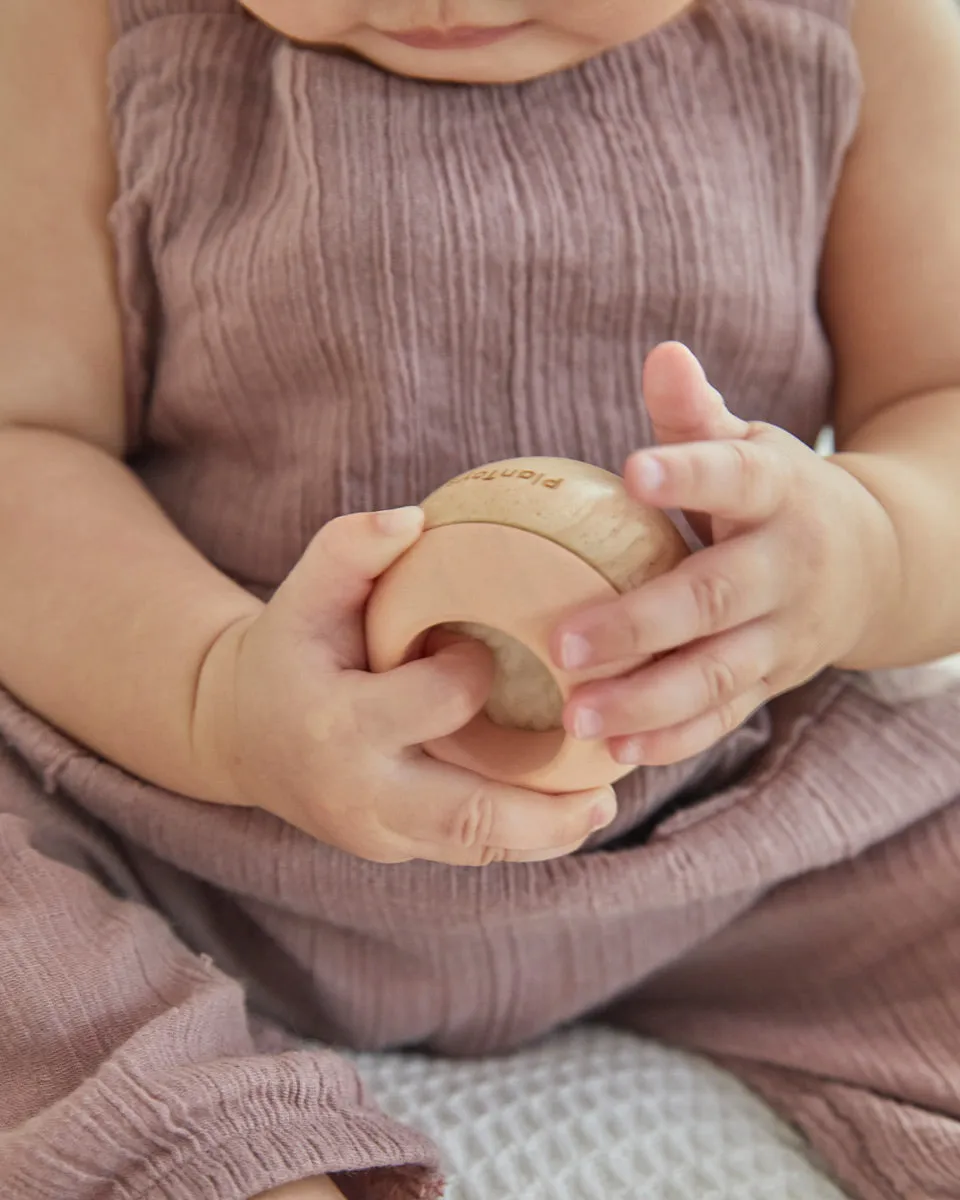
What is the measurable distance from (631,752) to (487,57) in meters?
0.30

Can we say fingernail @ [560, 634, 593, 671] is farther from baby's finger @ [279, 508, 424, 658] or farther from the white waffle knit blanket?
the white waffle knit blanket

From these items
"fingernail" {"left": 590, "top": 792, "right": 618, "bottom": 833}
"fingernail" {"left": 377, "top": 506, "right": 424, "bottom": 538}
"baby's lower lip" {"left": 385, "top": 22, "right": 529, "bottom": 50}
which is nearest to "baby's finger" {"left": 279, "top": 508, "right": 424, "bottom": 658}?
"fingernail" {"left": 377, "top": 506, "right": 424, "bottom": 538}

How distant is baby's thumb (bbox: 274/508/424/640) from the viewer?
1.15 ft

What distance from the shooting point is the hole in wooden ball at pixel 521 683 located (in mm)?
374

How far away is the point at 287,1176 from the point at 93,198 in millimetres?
456

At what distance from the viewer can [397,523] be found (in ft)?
1.14

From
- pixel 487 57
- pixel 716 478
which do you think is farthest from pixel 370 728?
pixel 487 57

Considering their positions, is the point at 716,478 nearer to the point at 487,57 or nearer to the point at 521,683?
the point at 521,683

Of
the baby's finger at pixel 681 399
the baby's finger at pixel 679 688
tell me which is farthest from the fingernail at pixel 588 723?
the baby's finger at pixel 681 399

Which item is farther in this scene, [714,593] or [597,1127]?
[597,1127]

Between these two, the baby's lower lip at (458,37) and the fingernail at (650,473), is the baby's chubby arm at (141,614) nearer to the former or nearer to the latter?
the fingernail at (650,473)

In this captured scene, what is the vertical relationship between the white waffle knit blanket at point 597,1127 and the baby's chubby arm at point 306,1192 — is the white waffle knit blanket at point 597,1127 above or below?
below

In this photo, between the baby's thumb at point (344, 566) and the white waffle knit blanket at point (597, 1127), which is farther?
the white waffle knit blanket at point (597, 1127)

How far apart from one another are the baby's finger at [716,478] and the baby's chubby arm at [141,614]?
7cm
